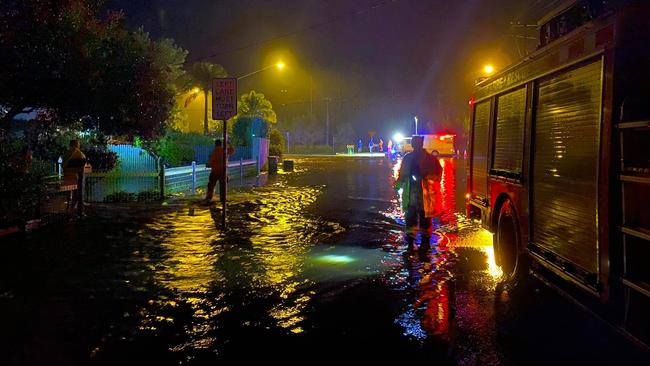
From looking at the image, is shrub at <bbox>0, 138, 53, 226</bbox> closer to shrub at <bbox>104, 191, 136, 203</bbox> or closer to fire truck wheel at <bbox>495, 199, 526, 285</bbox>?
shrub at <bbox>104, 191, 136, 203</bbox>

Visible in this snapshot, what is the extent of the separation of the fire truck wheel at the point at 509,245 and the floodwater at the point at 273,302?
0.21 metres

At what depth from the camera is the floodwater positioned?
486 cm

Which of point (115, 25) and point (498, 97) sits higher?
point (115, 25)

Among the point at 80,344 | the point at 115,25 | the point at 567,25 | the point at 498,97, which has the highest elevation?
the point at 115,25

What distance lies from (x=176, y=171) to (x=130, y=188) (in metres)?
1.75

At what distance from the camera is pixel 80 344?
504 centimetres

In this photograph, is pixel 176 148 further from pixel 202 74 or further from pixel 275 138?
pixel 202 74

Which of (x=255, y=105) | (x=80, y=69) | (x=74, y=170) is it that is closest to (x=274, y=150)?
(x=255, y=105)

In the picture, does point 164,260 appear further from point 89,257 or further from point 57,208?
point 57,208

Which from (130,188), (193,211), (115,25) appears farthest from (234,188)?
(115,25)

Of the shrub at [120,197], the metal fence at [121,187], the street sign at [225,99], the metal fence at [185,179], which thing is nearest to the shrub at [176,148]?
the metal fence at [185,179]

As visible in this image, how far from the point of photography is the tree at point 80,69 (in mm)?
10930

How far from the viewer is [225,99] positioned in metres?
11.0

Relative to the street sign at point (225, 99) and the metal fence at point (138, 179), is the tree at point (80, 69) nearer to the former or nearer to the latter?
the metal fence at point (138, 179)
